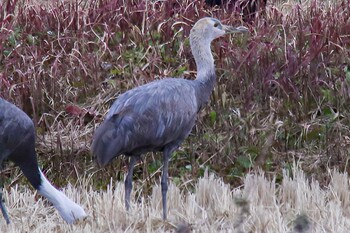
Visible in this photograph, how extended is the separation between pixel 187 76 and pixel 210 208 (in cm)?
246

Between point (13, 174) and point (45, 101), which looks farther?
point (45, 101)

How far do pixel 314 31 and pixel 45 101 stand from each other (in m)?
2.45

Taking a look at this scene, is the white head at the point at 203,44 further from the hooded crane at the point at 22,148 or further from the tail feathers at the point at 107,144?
the hooded crane at the point at 22,148

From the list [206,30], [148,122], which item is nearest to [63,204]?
[148,122]

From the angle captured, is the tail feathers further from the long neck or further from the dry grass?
the long neck

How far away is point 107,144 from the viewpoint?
6.56 metres

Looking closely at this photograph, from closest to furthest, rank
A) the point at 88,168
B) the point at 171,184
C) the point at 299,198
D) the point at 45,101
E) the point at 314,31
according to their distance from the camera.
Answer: the point at 299,198 < the point at 171,184 < the point at 88,168 < the point at 45,101 < the point at 314,31

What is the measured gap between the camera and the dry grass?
6199 mm

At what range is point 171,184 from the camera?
24.5 feet

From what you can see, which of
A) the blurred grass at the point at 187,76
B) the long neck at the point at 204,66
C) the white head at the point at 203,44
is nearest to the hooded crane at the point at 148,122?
the long neck at the point at 204,66

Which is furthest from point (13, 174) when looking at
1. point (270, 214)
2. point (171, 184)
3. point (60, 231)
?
point (270, 214)

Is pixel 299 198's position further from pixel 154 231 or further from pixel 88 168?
pixel 88 168

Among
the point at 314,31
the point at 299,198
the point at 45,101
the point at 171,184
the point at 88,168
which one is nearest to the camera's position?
the point at 299,198

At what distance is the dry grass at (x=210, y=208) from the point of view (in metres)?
6.20
